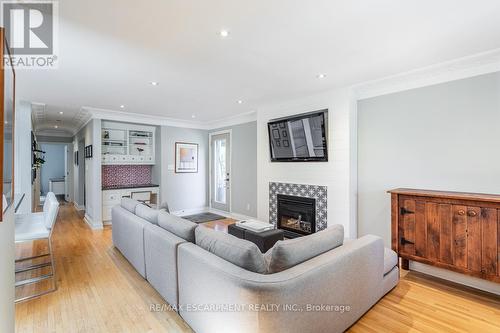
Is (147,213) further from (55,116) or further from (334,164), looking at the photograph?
(55,116)

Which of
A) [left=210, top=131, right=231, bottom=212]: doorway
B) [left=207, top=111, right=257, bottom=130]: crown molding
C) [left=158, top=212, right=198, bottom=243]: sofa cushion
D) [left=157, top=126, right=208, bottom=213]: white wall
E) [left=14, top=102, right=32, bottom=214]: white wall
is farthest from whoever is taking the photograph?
[left=210, top=131, right=231, bottom=212]: doorway

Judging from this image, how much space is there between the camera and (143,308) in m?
2.29

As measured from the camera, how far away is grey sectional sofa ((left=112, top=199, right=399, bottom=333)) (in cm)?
147

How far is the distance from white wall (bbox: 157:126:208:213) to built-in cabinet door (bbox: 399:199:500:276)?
16.1ft

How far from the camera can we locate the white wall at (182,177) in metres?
6.10

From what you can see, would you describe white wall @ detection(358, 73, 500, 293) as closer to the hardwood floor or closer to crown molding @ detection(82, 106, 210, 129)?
the hardwood floor

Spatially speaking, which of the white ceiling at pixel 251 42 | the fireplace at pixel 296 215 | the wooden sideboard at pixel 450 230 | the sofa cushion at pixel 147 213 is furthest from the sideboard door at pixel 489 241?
the sofa cushion at pixel 147 213

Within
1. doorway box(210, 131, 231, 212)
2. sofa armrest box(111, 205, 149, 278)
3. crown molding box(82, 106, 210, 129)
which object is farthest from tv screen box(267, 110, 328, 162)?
crown molding box(82, 106, 210, 129)

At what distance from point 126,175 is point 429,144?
6056mm

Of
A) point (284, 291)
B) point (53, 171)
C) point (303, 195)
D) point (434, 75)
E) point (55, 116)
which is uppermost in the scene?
point (55, 116)

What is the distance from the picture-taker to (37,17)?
1890mm

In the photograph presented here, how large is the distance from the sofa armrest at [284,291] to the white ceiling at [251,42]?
1780 mm

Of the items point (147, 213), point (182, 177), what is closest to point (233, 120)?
point (182, 177)


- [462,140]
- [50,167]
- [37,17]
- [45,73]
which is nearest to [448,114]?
[462,140]
